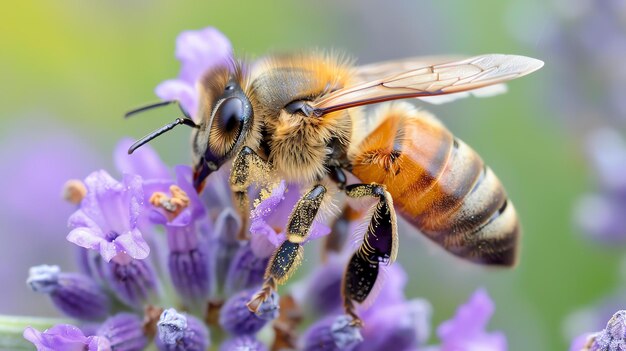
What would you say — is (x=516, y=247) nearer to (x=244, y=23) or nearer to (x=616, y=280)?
(x=616, y=280)

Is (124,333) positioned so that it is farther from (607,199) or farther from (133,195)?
(607,199)

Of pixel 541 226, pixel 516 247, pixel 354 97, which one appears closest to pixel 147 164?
pixel 354 97

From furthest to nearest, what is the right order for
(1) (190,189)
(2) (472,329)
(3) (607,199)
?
1. (3) (607,199)
2. (2) (472,329)
3. (1) (190,189)

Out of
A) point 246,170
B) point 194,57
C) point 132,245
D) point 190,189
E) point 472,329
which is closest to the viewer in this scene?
point 132,245

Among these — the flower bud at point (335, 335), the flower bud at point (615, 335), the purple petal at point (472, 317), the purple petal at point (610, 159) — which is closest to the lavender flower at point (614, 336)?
the flower bud at point (615, 335)

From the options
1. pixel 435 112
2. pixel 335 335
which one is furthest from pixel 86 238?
pixel 435 112

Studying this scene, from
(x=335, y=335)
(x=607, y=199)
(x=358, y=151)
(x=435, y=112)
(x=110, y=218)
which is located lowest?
(x=435, y=112)

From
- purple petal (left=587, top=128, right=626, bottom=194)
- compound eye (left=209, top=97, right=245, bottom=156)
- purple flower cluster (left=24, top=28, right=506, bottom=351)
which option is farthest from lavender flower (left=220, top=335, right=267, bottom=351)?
purple petal (left=587, top=128, right=626, bottom=194)

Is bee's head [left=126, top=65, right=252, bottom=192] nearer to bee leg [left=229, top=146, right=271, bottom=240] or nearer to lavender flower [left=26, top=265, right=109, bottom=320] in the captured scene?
bee leg [left=229, top=146, right=271, bottom=240]
